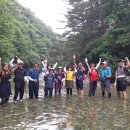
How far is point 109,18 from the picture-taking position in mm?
34000

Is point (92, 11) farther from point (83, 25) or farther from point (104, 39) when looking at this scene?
point (104, 39)

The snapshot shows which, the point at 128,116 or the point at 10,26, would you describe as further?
the point at 10,26

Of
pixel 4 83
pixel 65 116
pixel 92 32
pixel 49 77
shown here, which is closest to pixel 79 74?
pixel 49 77

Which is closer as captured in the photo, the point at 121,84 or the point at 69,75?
the point at 121,84

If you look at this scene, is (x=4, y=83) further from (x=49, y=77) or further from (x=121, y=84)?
(x=121, y=84)

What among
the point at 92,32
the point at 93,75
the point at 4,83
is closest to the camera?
the point at 4,83

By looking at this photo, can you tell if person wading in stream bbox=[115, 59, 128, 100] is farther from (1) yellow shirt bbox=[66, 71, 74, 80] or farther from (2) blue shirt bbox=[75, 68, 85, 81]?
(1) yellow shirt bbox=[66, 71, 74, 80]

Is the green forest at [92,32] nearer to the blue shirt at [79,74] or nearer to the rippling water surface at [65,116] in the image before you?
the blue shirt at [79,74]

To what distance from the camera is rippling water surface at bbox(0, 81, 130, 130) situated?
36.4 feet

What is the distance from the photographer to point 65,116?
1297 centimetres

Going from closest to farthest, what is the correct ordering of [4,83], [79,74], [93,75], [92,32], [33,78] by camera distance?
1. [4,83]
2. [33,78]
3. [93,75]
4. [79,74]
5. [92,32]

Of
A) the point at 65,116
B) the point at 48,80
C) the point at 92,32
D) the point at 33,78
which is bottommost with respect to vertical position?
the point at 65,116

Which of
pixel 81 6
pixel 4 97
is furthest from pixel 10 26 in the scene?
pixel 4 97

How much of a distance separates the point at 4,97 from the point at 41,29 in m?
120
